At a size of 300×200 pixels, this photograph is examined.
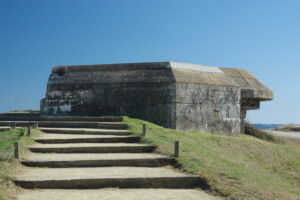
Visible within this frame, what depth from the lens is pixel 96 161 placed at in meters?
7.76

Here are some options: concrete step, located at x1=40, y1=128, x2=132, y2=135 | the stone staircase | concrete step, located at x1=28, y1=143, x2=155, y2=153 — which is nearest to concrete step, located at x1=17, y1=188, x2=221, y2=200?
the stone staircase

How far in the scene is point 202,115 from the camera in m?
14.9

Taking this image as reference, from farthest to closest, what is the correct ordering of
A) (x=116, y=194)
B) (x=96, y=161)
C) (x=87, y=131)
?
(x=87, y=131), (x=96, y=161), (x=116, y=194)

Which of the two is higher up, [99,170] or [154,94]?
[154,94]

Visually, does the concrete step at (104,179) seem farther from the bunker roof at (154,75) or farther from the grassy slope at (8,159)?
the bunker roof at (154,75)

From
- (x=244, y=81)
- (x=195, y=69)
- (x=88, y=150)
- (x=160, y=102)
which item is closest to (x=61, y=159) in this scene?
(x=88, y=150)

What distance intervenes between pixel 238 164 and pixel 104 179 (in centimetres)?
454

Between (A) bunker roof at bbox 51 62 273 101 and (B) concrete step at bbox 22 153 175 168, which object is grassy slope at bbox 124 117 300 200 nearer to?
(B) concrete step at bbox 22 153 175 168

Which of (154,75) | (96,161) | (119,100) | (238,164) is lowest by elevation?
(238,164)

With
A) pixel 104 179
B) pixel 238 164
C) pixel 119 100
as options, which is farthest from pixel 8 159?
pixel 119 100

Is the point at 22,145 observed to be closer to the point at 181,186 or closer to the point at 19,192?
the point at 19,192

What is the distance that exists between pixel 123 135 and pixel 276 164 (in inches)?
242

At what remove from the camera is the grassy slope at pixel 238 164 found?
623cm

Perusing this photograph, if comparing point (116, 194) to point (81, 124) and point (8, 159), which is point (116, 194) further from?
point (81, 124)
